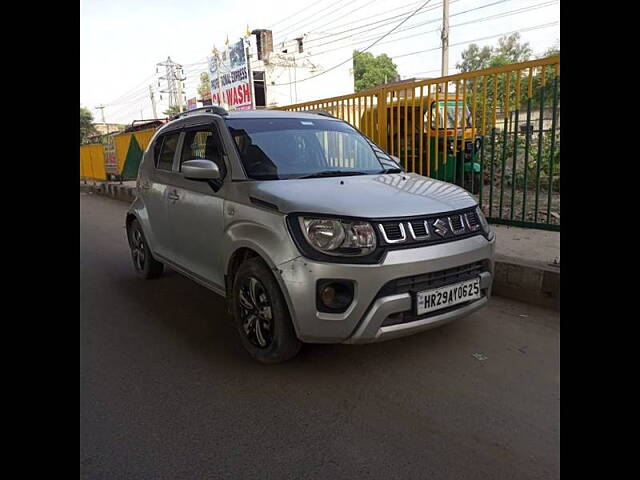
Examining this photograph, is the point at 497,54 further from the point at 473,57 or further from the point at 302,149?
the point at 302,149

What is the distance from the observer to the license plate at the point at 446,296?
2.79 metres

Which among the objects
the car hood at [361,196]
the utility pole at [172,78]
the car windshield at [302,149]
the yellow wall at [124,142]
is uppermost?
the utility pole at [172,78]

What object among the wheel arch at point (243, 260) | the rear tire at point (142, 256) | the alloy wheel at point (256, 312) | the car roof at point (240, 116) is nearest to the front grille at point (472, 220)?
the wheel arch at point (243, 260)

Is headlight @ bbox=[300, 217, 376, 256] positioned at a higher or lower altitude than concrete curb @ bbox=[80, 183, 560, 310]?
higher

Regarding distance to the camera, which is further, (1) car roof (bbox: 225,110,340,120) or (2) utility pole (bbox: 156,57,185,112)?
(2) utility pole (bbox: 156,57,185,112)

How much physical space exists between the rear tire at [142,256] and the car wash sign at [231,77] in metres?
27.1

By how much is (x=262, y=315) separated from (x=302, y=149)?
1402 mm

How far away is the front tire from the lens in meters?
2.92

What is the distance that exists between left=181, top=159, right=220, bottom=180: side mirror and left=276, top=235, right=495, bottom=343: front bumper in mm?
955

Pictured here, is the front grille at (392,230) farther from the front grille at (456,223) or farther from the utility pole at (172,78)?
the utility pole at (172,78)

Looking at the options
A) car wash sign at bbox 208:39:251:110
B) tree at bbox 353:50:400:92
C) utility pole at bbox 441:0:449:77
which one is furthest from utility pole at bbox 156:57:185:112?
utility pole at bbox 441:0:449:77

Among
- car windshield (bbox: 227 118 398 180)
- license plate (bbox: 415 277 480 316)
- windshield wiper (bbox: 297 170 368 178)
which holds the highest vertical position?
car windshield (bbox: 227 118 398 180)

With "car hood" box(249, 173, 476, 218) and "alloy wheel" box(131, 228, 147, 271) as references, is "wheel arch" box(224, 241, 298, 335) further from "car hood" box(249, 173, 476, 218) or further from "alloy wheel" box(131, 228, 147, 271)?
"alloy wheel" box(131, 228, 147, 271)
